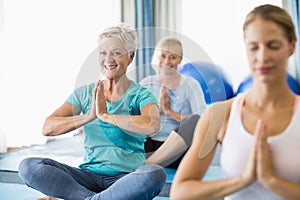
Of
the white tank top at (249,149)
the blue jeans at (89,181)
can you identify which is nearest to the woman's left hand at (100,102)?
the blue jeans at (89,181)

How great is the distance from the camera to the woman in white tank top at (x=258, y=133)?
59 centimetres

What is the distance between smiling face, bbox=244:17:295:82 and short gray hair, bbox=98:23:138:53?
1.14ft

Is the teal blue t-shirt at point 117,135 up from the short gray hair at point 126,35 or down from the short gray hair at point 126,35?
down

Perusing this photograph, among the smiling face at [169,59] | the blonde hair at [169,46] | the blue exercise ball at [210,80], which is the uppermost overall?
the blonde hair at [169,46]

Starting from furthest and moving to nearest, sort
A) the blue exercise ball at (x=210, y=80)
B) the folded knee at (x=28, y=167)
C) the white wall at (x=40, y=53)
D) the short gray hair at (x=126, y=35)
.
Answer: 1. the white wall at (x=40, y=53)
2. the folded knee at (x=28, y=167)
3. the short gray hair at (x=126, y=35)
4. the blue exercise ball at (x=210, y=80)

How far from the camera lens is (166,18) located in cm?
305

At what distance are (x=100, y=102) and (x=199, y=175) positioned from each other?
331 millimetres

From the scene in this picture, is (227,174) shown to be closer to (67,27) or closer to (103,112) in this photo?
(103,112)

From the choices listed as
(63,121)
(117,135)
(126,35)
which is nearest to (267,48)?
(126,35)

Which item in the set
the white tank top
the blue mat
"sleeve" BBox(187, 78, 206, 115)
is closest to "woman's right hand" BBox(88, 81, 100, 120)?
"sleeve" BBox(187, 78, 206, 115)

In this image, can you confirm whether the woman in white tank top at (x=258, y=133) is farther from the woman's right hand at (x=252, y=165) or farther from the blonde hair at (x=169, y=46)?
the blonde hair at (x=169, y=46)

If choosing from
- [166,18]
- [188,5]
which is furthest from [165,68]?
[166,18]

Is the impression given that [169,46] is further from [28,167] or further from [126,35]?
[28,167]

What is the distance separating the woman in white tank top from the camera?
0.59 meters
